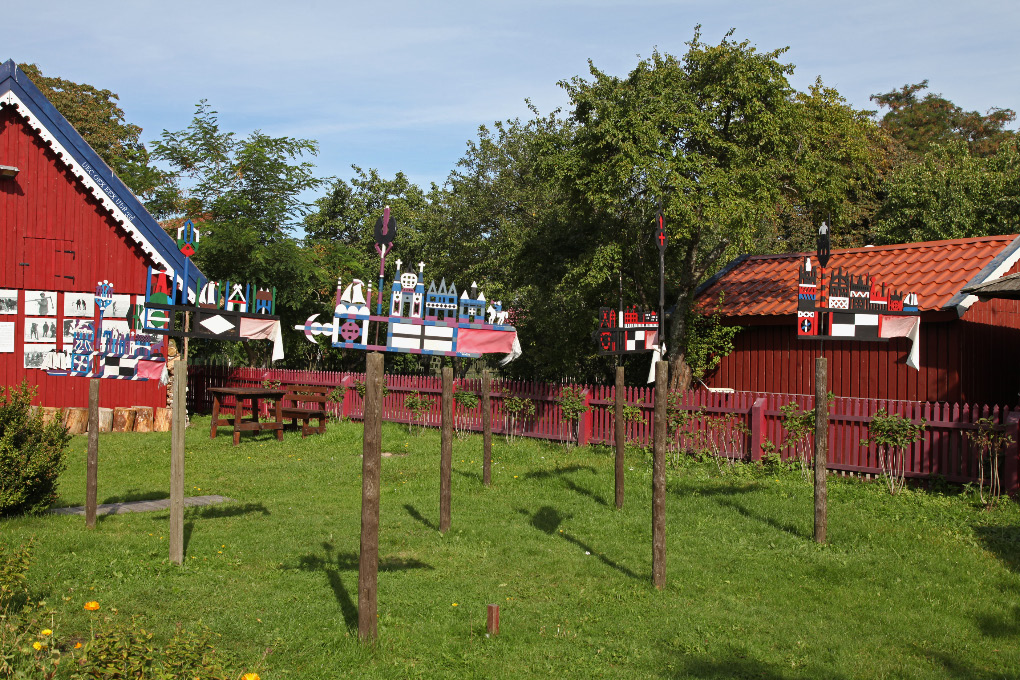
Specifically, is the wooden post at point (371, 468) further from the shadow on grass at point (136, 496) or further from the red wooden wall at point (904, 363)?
the red wooden wall at point (904, 363)

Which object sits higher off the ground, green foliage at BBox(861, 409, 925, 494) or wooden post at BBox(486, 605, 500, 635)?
green foliage at BBox(861, 409, 925, 494)

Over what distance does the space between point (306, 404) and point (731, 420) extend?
11.4 meters

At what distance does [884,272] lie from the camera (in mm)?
15664

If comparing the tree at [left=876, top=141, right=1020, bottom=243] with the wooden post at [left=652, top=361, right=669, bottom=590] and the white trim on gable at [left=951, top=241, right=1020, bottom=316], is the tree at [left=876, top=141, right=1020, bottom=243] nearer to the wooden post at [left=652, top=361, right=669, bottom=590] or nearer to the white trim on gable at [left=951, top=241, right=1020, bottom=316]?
the white trim on gable at [left=951, top=241, right=1020, bottom=316]

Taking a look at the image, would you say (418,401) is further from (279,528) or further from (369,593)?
(369,593)

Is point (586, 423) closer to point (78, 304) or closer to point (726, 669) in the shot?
point (726, 669)

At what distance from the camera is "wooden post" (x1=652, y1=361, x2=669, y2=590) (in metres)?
7.84

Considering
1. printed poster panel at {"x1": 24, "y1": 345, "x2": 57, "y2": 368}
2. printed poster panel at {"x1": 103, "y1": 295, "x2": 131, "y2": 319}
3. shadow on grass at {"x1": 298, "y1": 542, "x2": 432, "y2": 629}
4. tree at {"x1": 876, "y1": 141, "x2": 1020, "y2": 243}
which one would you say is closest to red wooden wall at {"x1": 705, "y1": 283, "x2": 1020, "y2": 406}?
tree at {"x1": 876, "y1": 141, "x2": 1020, "y2": 243}

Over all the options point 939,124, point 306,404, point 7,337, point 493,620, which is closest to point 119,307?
point 7,337

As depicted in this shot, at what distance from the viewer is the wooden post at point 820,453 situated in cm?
951

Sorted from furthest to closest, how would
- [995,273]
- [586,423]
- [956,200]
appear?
[956,200], [586,423], [995,273]

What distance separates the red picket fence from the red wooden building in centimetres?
533

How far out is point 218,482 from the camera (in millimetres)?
13148

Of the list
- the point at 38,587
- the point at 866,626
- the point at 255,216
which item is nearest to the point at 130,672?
the point at 38,587
